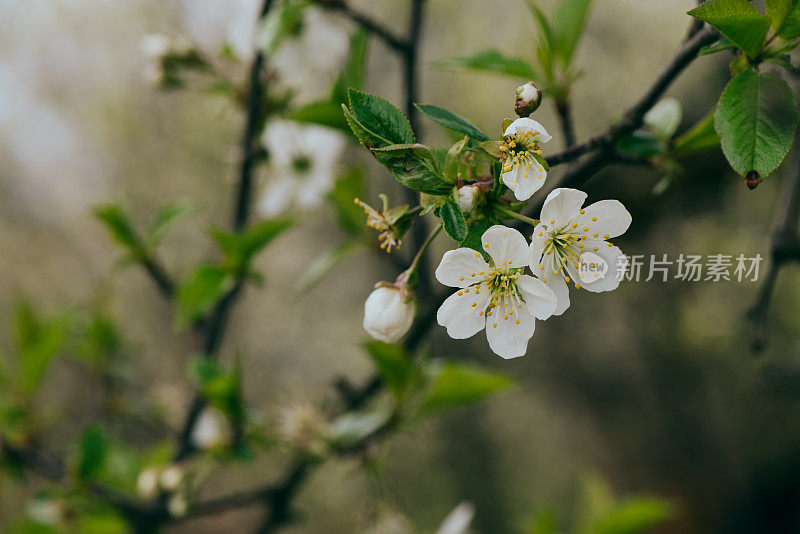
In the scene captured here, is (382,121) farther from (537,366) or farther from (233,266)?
(537,366)

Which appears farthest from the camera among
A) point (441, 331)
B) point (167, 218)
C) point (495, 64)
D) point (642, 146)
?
point (441, 331)

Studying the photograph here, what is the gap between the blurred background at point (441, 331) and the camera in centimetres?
193

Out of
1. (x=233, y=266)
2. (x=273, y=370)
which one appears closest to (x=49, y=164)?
(x=273, y=370)

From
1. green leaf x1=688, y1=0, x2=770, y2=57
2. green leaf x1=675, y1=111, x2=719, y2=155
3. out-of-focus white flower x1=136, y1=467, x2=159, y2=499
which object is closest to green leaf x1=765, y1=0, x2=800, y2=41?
green leaf x1=688, y1=0, x2=770, y2=57

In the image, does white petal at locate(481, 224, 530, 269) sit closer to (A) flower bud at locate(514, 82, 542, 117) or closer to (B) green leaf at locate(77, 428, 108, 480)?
(A) flower bud at locate(514, 82, 542, 117)

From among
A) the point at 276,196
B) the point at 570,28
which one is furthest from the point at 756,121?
the point at 276,196

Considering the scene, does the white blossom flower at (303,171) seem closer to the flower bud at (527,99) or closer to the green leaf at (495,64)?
the green leaf at (495,64)

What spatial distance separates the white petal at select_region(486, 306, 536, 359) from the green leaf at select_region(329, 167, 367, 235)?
0.90 feet

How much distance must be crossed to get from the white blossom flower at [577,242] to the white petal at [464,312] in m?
0.04

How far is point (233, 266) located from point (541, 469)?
2175mm

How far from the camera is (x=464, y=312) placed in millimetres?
363

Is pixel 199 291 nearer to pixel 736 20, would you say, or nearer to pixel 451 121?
pixel 451 121

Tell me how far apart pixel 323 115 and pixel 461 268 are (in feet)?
0.86

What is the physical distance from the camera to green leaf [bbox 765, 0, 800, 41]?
1.02 ft
